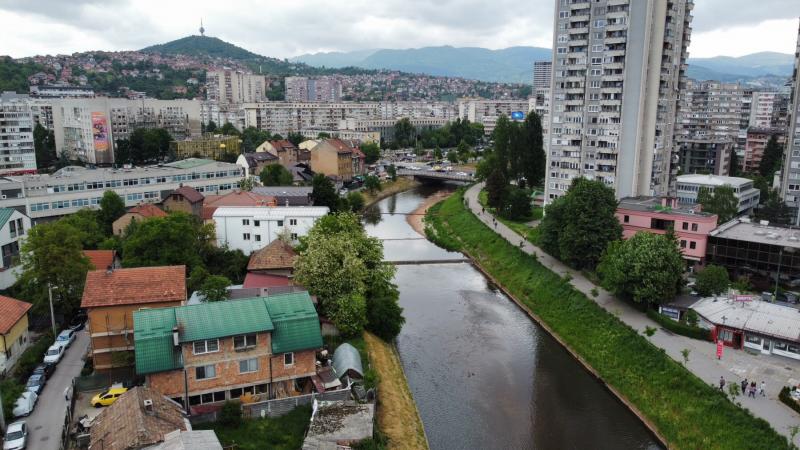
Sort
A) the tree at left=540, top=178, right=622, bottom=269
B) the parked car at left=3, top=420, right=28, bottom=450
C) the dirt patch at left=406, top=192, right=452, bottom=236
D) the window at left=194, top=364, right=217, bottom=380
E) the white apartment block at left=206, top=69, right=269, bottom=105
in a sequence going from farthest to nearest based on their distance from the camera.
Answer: the white apartment block at left=206, top=69, right=269, bottom=105 < the dirt patch at left=406, top=192, right=452, bottom=236 < the tree at left=540, top=178, right=622, bottom=269 < the window at left=194, top=364, right=217, bottom=380 < the parked car at left=3, top=420, right=28, bottom=450

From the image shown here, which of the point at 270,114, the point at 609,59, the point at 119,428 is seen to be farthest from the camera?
the point at 270,114

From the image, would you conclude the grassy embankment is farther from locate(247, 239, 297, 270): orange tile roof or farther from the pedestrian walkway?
locate(247, 239, 297, 270): orange tile roof

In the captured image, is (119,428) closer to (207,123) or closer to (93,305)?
(93,305)

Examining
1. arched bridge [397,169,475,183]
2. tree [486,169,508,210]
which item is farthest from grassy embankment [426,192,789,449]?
arched bridge [397,169,475,183]

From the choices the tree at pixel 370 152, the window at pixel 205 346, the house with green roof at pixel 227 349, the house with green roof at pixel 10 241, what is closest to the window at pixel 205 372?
the house with green roof at pixel 227 349

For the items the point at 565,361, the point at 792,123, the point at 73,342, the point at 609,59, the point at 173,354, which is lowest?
the point at 565,361

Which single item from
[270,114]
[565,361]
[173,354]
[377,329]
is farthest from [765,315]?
[270,114]

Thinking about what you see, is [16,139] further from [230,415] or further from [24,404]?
[230,415]
